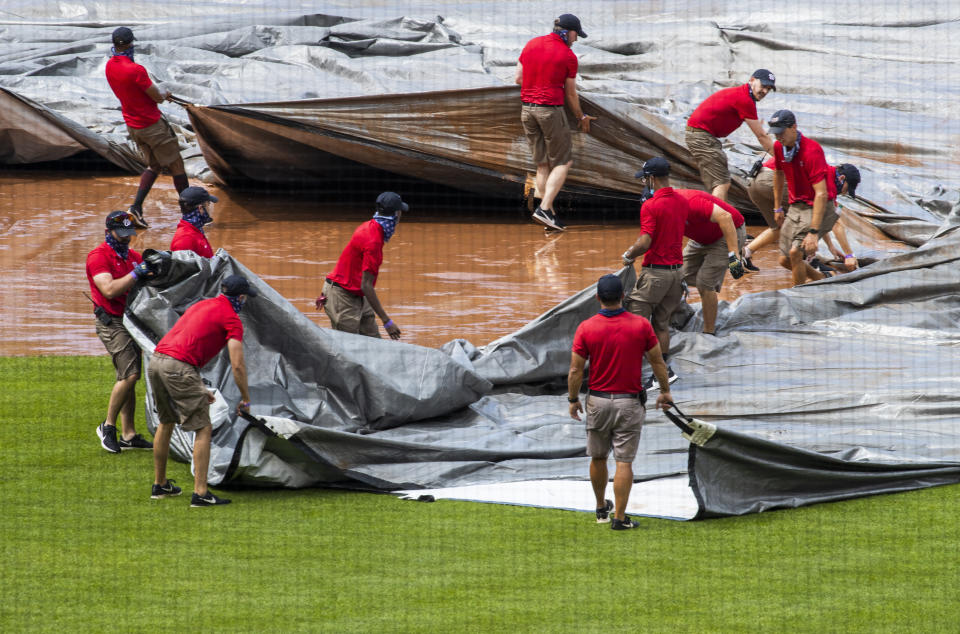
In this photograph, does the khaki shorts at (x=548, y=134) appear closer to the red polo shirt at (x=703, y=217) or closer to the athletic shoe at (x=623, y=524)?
the red polo shirt at (x=703, y=217)

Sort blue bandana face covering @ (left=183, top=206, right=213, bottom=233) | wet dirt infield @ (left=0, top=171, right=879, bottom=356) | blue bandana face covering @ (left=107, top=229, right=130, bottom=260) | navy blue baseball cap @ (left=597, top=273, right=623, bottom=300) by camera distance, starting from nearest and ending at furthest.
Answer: navy blue baseball cap @ (left=597, top=273, right=623, bottom=300) → blue bandana face covering @ (left=107, top=229, right=130, bottom=260) → blue bandana face covering @ (left=183, top=206, right=213, bottom=233) → wet dirt infield @ (left=0, top=171, right=879, bottom=356)

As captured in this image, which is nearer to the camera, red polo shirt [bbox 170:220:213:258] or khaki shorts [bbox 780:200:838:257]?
red polo shirt [bbox 170:220:213:258]

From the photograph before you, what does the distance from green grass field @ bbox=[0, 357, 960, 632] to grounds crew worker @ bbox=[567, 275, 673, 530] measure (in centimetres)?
30

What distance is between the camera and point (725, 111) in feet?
36.1

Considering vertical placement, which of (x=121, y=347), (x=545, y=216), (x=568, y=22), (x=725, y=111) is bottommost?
(x=545, y=216)

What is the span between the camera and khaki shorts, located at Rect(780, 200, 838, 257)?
993 centimetres

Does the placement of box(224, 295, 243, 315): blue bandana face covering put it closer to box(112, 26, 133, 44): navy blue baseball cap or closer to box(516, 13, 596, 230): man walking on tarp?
box(112, 26, 133, 44): navy blue baseball cap

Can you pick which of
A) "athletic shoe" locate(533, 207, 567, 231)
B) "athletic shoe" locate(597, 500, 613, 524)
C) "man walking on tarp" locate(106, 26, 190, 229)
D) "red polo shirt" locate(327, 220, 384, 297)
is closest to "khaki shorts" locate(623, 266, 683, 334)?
"red polo shirt" locate(327, 220, 384, 297)

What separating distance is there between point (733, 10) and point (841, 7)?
1748 millimetres

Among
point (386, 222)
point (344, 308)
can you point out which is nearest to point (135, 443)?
point (344, 308)

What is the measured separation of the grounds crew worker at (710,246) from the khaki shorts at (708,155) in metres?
1.75

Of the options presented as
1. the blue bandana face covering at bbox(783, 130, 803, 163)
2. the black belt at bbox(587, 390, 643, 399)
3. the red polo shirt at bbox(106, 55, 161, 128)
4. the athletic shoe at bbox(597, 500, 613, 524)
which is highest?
the red polo shirt at bbox(106, 55, 161, 128)

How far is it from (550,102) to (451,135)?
136 cm

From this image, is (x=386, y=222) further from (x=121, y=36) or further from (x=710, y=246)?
(x=121, y=36)
